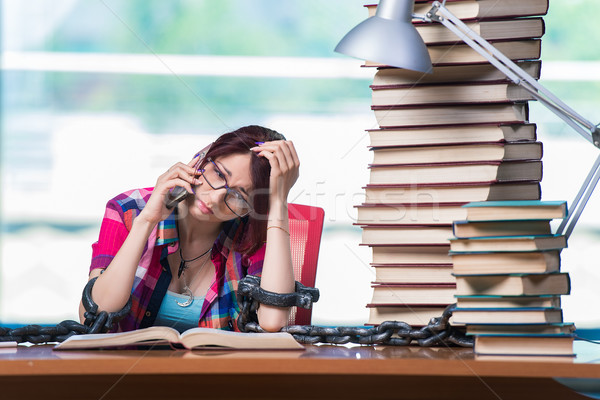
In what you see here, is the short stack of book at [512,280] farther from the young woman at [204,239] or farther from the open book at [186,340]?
the young woman at [204,239]

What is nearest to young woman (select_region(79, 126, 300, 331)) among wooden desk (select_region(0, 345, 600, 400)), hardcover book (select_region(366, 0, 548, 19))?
wooden desk (select_region(0, 345, 600, 400))

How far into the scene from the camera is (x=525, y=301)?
37.4 inches

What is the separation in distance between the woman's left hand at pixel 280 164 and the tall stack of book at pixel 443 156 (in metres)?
0.32

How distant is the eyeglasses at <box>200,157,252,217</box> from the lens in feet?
4.94

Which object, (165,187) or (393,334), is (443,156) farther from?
(165,187)

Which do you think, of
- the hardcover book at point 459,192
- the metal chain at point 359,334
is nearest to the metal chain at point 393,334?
the metal chain at point 359,334

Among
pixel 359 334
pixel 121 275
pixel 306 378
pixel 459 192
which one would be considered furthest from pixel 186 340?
pixel 459 192

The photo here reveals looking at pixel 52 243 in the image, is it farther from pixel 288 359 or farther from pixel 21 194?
pixel 288 359

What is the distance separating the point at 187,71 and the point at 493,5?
12.6 ft

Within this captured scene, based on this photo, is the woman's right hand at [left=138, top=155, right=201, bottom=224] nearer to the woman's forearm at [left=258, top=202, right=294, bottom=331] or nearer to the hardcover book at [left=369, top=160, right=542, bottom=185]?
the woman's forearm at [left=258, top=202, right=294, bottom=331]

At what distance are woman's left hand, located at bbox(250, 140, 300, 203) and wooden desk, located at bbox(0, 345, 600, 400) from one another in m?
0.54

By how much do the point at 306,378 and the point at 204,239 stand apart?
0.81m

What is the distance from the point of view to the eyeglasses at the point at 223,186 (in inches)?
59.3

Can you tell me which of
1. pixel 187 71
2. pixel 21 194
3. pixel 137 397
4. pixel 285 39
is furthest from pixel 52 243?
pixel 137 397
